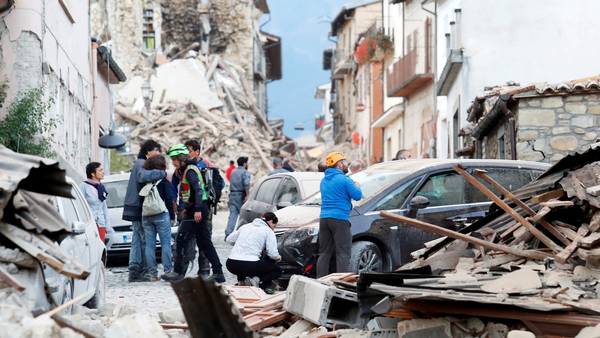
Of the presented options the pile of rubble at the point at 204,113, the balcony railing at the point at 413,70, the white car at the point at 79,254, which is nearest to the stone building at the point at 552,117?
the white car at the point at 79,254

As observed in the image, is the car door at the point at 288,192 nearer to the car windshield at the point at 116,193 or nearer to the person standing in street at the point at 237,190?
the car windshield at the point at 116,193

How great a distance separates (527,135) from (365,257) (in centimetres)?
698

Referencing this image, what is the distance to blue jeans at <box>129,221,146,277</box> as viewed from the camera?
16094mm

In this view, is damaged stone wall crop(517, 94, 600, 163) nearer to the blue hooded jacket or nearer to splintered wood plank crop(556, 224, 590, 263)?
the blue hooded jacket

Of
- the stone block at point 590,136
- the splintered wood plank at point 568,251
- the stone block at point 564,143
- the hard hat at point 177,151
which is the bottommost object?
the splintered wood plank at point 568,251

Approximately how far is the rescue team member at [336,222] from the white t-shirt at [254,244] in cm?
55

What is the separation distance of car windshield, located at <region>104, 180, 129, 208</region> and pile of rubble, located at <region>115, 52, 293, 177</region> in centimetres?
2308

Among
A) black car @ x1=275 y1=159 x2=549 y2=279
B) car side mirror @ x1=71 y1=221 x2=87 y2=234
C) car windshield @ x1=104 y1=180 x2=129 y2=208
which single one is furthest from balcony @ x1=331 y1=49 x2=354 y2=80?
car side mirror @ x1=71 y1=221 x2=87 y2=234

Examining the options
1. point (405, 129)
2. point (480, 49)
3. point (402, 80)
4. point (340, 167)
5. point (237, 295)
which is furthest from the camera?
point (405, 129)

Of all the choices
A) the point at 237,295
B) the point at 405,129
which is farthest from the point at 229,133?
the point at 237,295

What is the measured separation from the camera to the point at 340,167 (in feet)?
46.3

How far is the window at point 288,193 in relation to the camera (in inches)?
730

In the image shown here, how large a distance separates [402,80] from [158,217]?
26.6 meters

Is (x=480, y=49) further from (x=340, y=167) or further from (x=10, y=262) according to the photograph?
(x=10, y=262)
